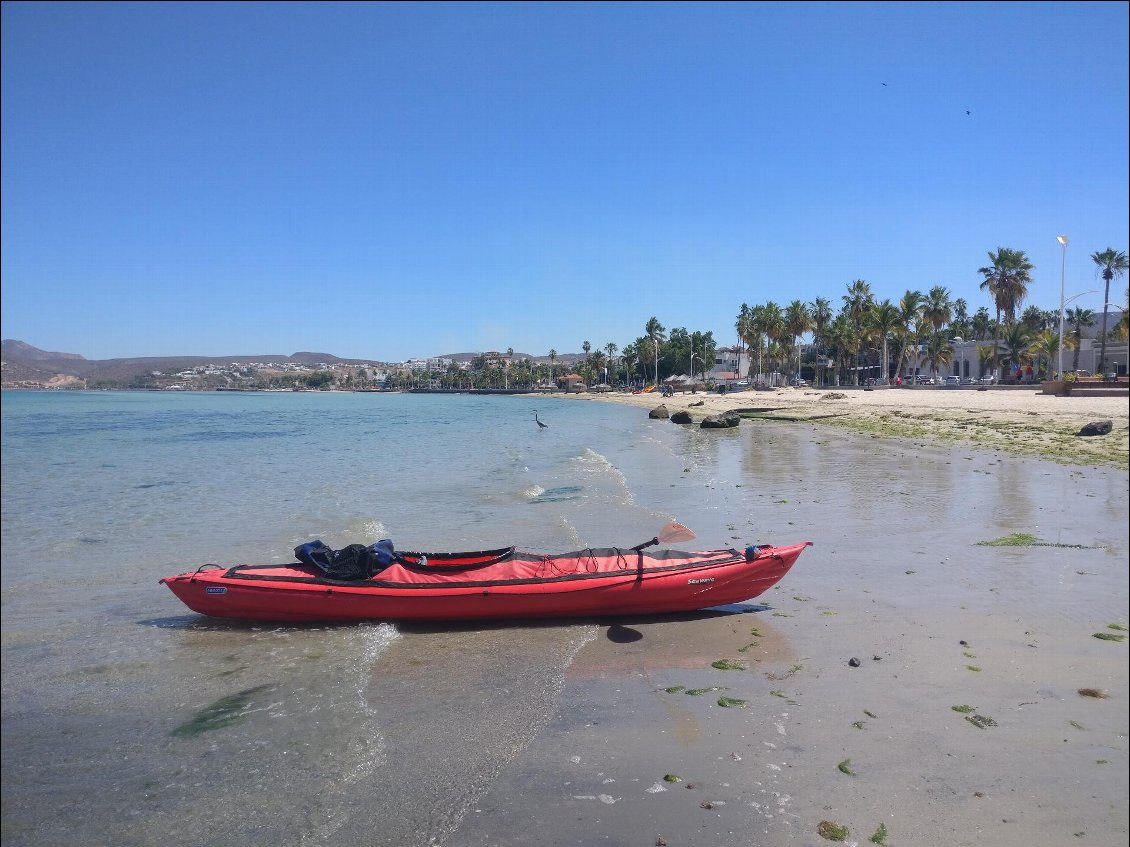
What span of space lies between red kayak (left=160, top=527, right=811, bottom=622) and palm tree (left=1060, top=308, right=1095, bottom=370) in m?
61.9

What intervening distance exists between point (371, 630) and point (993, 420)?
1168 inches

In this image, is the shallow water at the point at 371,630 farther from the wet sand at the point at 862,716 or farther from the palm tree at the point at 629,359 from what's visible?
the palm tree at the point at 629,359

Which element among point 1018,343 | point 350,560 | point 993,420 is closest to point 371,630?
point 350,560

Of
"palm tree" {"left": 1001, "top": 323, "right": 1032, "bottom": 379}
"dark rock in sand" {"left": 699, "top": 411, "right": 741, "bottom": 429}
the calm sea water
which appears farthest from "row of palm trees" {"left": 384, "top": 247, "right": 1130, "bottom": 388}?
the calm sea water

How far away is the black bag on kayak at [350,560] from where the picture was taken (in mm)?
8484

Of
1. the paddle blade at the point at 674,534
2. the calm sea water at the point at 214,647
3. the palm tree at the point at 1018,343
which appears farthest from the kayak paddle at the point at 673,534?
the palm tree at the point at 1018,343

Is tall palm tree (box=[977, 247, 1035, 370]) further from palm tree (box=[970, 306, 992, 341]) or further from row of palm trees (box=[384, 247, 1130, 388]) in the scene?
palm tree (box=[970, 306, 992, 341])

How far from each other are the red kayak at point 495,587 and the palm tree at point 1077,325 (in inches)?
2437

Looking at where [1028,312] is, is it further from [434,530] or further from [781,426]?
[434,530]

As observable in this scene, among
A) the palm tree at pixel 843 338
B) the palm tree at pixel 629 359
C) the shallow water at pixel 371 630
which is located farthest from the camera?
the palm tree at pixel 629 359

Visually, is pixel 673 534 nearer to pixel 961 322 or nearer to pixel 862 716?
pixel 862 716

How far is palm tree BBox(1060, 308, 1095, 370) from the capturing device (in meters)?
57.8

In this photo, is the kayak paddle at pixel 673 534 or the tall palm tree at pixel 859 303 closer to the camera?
the kayak paddle at pixel 673 534

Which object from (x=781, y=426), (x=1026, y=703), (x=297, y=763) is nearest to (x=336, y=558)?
(x=297, y=763)
